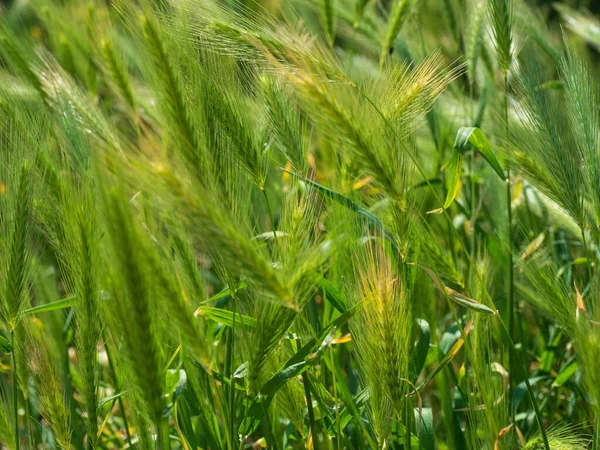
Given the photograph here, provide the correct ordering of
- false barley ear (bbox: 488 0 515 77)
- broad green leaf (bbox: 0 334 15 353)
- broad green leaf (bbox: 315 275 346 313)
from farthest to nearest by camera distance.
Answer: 1. false barley ear (bbox: 488 0 515 77)
2. broad green leaf (bbox: 315 275 346 313)
3. broad green leaf (bbox: 0 334 15 353)

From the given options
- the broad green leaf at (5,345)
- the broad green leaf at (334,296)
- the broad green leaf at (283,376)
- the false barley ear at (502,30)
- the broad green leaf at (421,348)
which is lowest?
the broad green leaf at (5,345)

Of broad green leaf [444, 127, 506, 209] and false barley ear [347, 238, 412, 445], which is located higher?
broad green leaf [444, 127, 506, 209]

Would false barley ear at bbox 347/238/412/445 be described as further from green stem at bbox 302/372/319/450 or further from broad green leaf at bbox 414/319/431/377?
broad green leaf at bbox 414/319/431/377

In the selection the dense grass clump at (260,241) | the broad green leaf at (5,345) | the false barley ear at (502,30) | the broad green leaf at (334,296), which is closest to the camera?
the dense grass clump at (260,241)

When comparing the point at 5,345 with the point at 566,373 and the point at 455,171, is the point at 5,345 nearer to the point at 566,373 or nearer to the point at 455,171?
the point at 455,171

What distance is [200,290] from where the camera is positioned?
1.24 m

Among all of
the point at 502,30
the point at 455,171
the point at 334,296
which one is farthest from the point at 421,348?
the point at 502,30

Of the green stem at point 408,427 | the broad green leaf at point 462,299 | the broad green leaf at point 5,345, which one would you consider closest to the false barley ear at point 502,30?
the broad green leaf at point 462,299

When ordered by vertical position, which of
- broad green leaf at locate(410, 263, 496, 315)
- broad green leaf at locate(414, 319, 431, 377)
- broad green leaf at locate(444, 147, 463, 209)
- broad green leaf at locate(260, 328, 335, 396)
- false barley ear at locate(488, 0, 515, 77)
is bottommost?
broad green leaf at locate(414, 319, 431, 377)

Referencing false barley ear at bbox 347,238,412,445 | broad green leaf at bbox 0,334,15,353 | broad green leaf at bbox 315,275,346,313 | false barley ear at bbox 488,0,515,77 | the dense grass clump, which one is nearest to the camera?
the dense grass clump

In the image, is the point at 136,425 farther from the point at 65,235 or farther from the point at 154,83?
the point at 154,83

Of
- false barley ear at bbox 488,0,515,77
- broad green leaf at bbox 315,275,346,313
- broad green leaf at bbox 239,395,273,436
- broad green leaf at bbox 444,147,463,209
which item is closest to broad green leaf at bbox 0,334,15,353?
broad green leaf at bbox 239,395,273,436

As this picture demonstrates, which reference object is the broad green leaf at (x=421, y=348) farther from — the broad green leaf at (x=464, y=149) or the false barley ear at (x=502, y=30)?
the false barley ear at (x=502, y=30)

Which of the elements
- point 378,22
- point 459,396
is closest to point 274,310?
point 459,396
